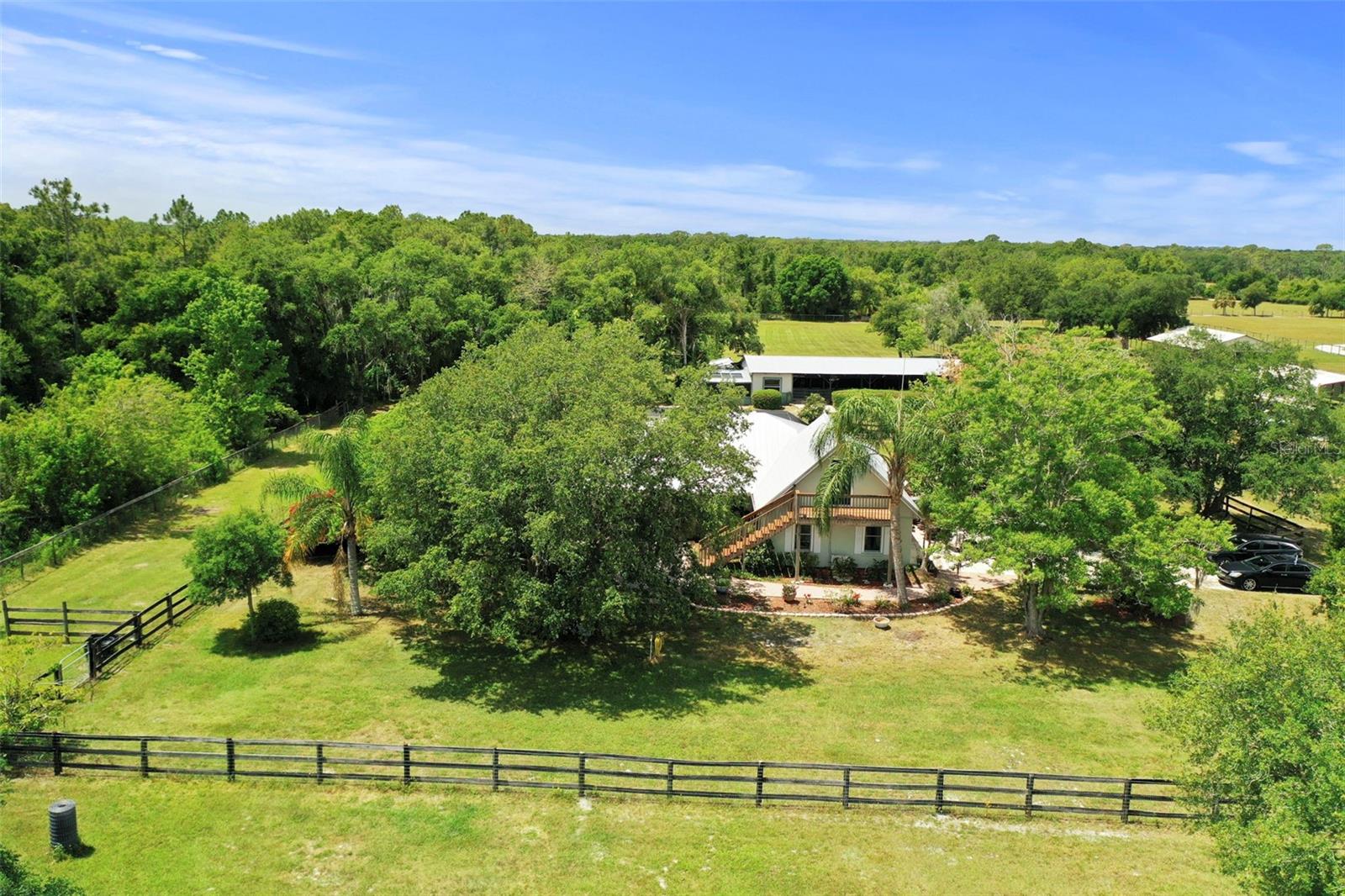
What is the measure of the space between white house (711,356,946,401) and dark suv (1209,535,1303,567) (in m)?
31.6

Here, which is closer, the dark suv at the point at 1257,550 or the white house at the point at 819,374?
the dark suv at the point at 1257,550

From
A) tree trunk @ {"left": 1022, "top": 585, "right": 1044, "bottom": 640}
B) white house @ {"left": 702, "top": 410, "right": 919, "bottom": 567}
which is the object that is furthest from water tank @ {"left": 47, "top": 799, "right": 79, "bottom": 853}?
tree trunk @ {"left": 1022, "top": 585, "right": 1044, "bottom": 640}

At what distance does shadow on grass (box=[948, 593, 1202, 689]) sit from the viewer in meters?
22.6

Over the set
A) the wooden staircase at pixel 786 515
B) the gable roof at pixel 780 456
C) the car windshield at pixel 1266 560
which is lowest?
the car windshield at pixel 1266 560

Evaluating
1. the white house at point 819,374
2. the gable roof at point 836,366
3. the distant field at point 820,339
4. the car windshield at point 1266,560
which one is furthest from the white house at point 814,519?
the distant field at point 820,339

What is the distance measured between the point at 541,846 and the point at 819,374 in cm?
5274

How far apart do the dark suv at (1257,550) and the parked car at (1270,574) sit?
0.67 m

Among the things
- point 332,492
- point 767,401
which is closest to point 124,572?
point 332,492

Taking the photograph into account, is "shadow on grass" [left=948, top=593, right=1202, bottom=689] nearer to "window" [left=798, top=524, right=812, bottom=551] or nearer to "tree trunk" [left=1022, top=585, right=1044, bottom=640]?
"tree trunk" [left=1022, top=585, right=1044, bottom=640]

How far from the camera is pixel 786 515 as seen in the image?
94.8 feet

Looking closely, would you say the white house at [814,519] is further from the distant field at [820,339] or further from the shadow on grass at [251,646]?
the distant field at [820,339]

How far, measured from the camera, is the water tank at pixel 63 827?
45.0 feet

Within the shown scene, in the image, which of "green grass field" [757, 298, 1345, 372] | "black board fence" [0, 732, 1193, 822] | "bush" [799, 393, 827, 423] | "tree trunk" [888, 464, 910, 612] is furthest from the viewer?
"green grass field" [757, 298, 1345, 372]

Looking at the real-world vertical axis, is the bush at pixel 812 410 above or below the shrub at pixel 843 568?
above
